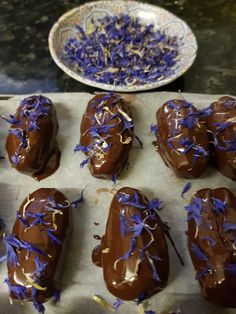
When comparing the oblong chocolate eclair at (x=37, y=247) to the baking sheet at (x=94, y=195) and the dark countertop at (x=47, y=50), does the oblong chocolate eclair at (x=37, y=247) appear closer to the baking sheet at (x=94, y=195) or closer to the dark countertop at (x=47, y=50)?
the baking sheet at (x=94, y=195)

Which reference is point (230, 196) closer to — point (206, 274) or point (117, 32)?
point (206, 274)

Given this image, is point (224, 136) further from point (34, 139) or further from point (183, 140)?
point (34, 139)

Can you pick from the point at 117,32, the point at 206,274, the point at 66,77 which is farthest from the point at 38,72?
the point at 206,274

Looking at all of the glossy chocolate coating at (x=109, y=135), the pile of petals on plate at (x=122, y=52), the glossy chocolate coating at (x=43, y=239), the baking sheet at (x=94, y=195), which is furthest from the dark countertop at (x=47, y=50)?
the glossy chocolate coating at (x=43, y=239)

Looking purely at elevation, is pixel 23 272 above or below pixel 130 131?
below

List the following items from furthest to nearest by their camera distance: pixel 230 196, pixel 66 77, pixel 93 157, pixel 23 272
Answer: pixel 66 77 < pixel 93 157 < pixel 230 196 < pixel 23 272

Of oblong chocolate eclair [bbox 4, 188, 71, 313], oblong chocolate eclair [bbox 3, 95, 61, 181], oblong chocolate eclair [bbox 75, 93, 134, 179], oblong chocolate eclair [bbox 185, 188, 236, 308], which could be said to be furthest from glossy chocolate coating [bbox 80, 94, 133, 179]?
oblong chocolate eclair [bbox 185, 188, 236, 308]

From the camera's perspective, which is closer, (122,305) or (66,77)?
(122,305)

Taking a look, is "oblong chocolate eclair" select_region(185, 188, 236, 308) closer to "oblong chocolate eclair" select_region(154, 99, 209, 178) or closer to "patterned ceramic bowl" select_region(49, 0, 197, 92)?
"oblong chocolate eclair" select_region(154, 99, 209, 178)
